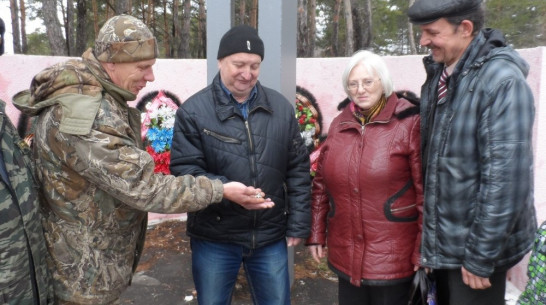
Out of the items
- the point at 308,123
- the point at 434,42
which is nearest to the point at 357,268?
the point at 434,42

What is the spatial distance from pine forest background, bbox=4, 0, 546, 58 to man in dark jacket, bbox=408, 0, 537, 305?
219cm

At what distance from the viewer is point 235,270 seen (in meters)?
2.45

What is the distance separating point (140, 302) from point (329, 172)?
2.47 m

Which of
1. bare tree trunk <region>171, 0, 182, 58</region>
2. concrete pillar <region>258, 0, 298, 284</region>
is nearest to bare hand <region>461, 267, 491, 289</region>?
concrete pillar <region>258, 0, 298, 284</region>

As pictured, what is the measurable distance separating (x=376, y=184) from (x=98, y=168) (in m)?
1.26

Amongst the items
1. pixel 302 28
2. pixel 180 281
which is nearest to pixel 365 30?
pixel 302 28

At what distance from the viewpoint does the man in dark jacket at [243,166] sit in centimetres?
225

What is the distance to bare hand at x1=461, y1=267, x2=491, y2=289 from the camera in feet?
5.74

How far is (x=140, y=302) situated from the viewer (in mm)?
3777

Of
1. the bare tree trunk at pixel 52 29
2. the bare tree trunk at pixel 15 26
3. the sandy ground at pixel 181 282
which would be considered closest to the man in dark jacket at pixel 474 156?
the sandy ground at pixel 181 282

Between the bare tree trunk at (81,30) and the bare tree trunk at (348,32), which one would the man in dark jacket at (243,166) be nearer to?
the bare tree trunk at (348,32)

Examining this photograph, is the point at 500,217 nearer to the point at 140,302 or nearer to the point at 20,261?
the point at 20,261

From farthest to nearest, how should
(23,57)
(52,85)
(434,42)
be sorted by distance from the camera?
(23,57) → (434,42) → (52,85)

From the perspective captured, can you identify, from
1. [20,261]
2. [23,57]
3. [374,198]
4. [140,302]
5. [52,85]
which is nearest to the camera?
[20,261]
